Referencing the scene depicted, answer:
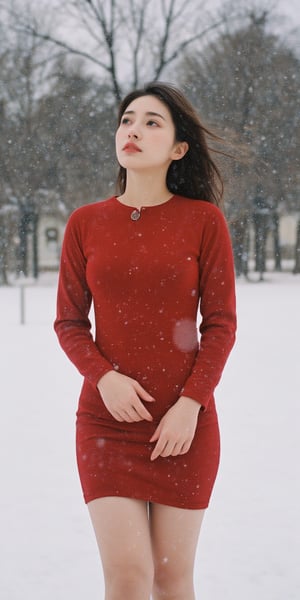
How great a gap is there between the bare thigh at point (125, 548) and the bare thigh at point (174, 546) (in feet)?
0.18

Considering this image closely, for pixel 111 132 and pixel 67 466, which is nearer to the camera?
pixel 67 466

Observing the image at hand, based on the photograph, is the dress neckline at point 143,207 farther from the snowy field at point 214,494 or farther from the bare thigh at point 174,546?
the snowy field at point 214,494

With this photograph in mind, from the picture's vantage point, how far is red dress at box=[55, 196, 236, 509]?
187cm

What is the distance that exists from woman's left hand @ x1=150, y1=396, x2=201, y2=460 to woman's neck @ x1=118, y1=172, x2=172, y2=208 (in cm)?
53

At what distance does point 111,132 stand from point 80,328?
1999 centimetres

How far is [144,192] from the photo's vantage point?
6.53ft

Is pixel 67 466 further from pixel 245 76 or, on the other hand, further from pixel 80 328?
pixel 245 76

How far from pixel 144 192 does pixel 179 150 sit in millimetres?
185

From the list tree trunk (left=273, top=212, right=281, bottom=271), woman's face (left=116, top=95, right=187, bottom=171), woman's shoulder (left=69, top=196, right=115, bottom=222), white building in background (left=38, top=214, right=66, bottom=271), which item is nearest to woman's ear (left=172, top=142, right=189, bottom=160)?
woman's face (left=116, top=95, right=187, bottom=171)

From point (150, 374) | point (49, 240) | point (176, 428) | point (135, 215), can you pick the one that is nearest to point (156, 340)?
point (150, 374)

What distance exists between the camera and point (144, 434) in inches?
73.5

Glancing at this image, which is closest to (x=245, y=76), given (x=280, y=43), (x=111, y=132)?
(x=280, y=43)

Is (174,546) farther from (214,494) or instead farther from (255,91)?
(255,91)

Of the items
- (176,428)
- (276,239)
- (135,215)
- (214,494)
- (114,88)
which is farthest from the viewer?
(276,239)
